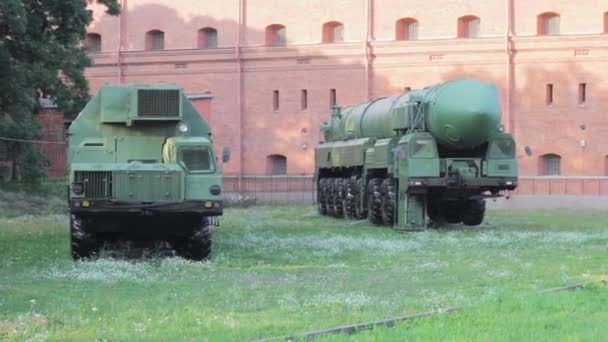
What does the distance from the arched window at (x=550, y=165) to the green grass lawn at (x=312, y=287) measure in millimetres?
23263

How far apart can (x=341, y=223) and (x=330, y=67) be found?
66.5ft

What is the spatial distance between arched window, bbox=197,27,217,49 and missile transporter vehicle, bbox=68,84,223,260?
35541mm

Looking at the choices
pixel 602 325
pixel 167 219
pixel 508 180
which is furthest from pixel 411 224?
pixel 602 325

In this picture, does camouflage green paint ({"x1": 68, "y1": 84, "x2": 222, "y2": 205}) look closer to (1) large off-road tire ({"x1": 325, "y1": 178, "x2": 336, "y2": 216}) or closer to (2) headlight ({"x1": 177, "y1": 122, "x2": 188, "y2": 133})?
(2) headlight ({"x1": 177, "y1": 122, "x2": 188, "y2": 133})

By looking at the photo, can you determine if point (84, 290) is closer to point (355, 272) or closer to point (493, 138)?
point (355, 272)

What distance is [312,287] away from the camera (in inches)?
674

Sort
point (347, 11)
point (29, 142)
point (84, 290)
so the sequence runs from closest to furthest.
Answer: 1. point (84, 290)
2. point (29, 142)
3. point (347, 11)

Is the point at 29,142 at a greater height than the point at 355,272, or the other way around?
the point at 29,142

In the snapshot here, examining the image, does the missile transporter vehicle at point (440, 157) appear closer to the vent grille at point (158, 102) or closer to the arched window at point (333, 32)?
the vent grille at point (158, 102)

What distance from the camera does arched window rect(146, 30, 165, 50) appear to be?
2372 inches

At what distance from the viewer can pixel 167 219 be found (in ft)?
70.3

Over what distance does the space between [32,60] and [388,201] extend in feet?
37.4

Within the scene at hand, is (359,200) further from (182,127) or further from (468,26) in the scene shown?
(468,26)

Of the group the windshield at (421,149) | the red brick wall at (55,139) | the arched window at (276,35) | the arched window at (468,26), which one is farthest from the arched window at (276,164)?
the windshield at (421,149)
